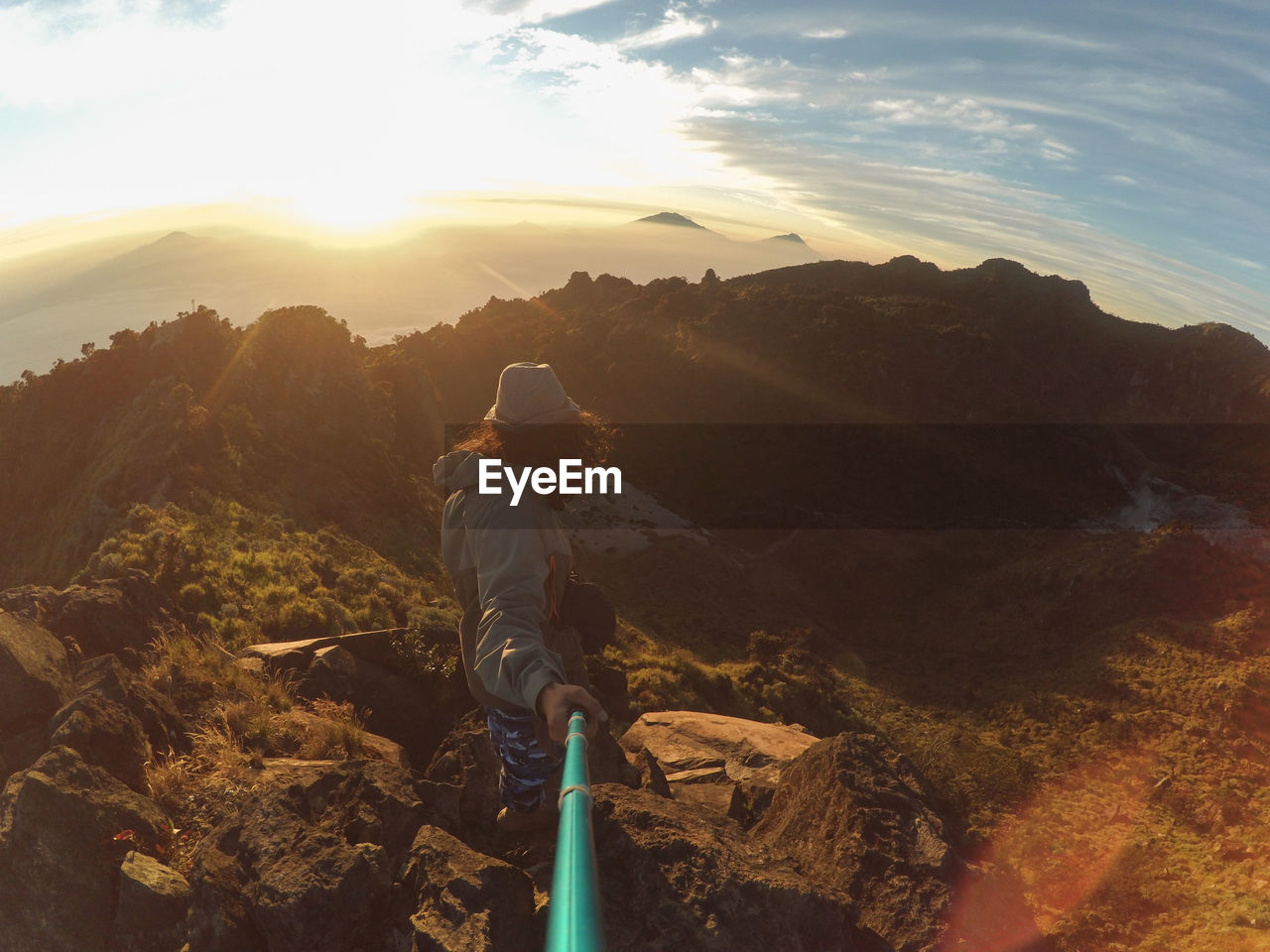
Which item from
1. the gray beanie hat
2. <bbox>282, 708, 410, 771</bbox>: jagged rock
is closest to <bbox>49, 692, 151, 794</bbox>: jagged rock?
<bbox>282, 708, 410, 771</bbox>: jagged rock

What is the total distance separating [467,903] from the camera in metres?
3.06

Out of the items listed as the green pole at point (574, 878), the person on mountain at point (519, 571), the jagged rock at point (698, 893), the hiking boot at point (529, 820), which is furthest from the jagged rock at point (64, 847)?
the green pole at point (574, 878)

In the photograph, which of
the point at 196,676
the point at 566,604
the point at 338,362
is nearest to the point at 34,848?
the point at 196,676

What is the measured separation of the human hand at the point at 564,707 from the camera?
1981mm

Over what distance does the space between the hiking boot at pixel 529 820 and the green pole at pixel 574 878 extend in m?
2.06

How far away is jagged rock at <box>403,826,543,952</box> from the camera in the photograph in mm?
2943

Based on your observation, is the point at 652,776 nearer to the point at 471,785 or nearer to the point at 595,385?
the point at 471,785

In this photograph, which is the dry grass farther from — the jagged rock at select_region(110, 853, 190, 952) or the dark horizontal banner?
the dark horizontal banner

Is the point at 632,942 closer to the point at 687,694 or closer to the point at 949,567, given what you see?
the point at 687,694

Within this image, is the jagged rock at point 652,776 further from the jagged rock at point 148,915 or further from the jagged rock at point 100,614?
the jagged rock at point 100,614

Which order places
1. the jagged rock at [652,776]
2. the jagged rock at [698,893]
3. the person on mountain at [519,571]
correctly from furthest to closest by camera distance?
the jagged rock at [652,776] → the jagged rock at [698,893] → the person on mountain at [519,571]

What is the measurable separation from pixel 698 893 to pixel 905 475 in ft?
201

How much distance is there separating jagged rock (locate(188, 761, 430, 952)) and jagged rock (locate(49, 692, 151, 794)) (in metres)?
1.36

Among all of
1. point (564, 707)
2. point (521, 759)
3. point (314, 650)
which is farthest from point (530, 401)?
point (314, 650)
